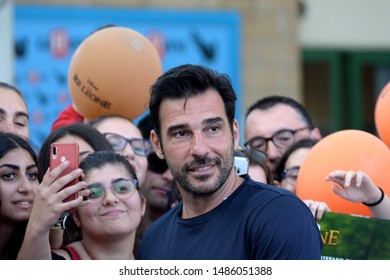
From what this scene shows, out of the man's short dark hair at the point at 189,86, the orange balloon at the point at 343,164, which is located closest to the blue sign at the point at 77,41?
the orange balloon at the point at 343,164

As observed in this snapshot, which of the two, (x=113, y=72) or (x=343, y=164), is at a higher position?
(x=113, y=72)

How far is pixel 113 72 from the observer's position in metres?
4.27

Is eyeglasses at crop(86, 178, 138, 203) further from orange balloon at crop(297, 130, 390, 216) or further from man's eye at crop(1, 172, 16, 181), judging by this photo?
orange balloon at crop(297, 130, 390, 216)

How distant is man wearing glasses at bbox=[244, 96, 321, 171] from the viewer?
14.7ft

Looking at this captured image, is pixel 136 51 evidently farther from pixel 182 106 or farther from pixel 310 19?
pixel 310 19

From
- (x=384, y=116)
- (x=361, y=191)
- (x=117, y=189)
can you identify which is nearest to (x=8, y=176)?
(x=117, y=189)

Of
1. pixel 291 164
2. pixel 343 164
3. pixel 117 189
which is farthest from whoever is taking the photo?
pixel 291 164

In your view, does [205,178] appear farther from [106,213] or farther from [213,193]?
[106,213]

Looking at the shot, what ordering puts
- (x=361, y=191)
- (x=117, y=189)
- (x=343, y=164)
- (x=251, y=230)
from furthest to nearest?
(x=343, y=164)
(x=117, y=189)
(x=361, y=191)
(x=251, y=230)

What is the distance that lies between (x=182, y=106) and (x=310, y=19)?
600 cm

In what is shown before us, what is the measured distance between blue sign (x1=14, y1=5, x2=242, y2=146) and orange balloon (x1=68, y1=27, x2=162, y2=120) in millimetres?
3013

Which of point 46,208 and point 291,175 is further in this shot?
point 291,175

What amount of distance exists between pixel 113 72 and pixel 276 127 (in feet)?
2.99
